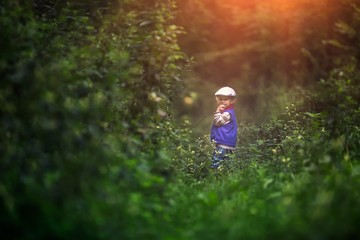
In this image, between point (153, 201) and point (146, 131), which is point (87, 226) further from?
point (146, 131)

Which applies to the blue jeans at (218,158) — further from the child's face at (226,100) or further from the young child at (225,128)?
the child's face at (226,100)

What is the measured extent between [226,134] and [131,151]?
513 cm

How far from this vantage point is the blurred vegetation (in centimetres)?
491

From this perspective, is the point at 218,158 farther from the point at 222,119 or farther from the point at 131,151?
the point at 131,151

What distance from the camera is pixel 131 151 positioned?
21.0 feet

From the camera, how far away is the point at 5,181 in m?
5.14

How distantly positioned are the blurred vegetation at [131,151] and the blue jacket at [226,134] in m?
0.38

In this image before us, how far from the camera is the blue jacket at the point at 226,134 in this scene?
11.3 metres

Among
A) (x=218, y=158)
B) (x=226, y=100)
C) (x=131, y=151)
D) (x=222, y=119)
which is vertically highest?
(x=131, y=151)

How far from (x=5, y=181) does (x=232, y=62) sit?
1876 cm

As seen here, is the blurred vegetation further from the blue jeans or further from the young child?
the young child

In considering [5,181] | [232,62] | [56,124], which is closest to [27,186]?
[5,181]

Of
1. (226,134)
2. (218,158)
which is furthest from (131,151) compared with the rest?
(226,134)

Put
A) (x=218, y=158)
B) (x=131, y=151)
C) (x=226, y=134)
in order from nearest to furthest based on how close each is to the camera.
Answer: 1. (x=131, y=151)
2. (x=218, y=158)
3. (x=226, y=134)
